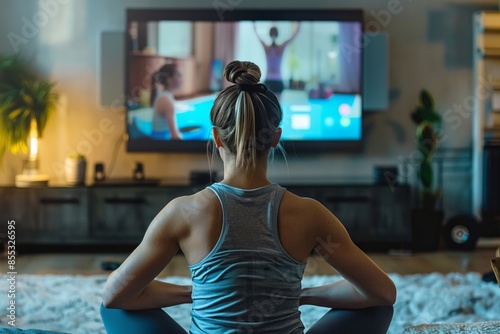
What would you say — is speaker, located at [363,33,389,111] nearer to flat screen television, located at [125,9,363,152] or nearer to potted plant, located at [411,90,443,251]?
flat screen television, located at [125,9,363,152]

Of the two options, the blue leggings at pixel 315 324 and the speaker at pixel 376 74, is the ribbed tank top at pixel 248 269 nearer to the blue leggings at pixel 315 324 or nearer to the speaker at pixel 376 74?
the blue leggings at pixel 315 324

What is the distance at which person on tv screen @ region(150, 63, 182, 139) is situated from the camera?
190 inches

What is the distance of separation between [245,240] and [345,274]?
0.24 metres

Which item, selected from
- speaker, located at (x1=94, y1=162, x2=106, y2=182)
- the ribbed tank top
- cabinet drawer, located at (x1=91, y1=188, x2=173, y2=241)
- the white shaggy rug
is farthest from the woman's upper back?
speaker, located at (x1=94, y1=162, x2=106, y2=182)

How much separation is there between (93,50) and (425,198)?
2.59 m

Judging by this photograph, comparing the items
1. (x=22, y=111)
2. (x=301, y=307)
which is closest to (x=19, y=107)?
(x=22, y=111)

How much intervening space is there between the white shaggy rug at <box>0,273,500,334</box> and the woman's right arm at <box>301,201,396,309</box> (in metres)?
1.34

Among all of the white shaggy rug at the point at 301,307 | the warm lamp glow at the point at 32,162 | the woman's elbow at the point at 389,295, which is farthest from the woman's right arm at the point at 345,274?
the warm lamp glow at the point at 32,162

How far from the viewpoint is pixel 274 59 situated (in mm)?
4844

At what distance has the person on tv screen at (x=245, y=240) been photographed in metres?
1.39

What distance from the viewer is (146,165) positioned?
5059mm

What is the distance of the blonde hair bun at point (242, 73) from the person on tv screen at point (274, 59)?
3.30 meters

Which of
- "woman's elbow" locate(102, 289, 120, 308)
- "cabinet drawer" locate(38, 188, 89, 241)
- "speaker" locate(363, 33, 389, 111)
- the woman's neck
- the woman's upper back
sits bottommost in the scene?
"cabinet drawer" locate(38, 188, 89, 241)

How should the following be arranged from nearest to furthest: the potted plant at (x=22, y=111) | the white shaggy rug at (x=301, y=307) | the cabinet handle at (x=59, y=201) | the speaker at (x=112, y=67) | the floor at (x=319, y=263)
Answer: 1. the white shaggy rug at (x=301, y=307)
2. the floor at (x=319, y=263)
3. the cabinet handle at (x=59, y=201)
4. the potted plant at (x=22, y=111)
5. the speaker at (x=112, y=67)
